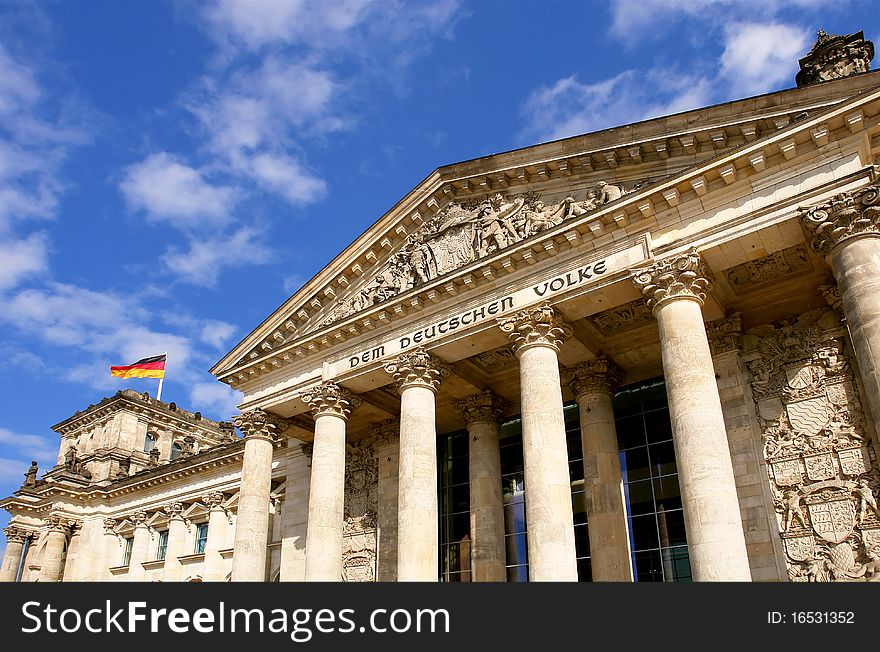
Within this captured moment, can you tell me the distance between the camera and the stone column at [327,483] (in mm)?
20891

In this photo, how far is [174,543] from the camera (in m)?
37.8

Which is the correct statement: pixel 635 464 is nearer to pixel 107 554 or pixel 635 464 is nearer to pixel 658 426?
pixel 658 426

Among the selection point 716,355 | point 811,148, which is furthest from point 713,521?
point 811,148

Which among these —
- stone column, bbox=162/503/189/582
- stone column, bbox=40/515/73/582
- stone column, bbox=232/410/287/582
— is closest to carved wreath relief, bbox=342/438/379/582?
stone column, bbox=232/410/287/582

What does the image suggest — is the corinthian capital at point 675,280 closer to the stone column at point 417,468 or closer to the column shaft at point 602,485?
the column shaft at point 602,485

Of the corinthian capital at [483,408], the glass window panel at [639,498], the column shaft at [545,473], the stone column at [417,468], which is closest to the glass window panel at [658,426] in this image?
the glass window panel at [639,498]

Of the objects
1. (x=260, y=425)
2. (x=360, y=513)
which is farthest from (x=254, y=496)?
(x=360, y=513)

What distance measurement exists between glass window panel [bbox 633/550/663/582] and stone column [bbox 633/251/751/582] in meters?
4.98

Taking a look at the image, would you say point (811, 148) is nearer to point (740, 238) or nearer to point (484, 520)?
point (740, 238)

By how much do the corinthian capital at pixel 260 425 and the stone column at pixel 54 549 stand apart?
80.4ft

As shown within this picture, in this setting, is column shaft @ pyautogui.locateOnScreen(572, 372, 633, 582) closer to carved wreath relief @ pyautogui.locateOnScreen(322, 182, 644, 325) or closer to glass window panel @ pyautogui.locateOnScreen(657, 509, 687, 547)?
glass window panel @ pyautogui.locateOnScreen(657, 509, 687, 547)

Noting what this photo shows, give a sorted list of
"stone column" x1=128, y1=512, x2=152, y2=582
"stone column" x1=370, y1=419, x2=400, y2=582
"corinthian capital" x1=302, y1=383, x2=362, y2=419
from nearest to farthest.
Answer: "corinthian capital" x1=302, y1=383, x2=362, y2=419, "stone column" x1=370, y1=419, x2=400, y2=582, "stone column" x1=128, y1=512, x2=152, y2=582

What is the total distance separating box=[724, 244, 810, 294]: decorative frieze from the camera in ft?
59.0
